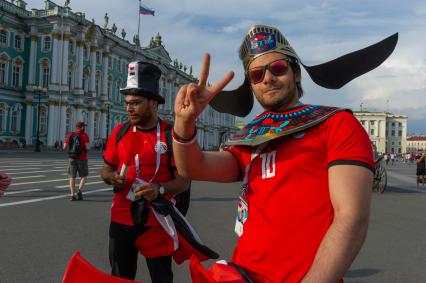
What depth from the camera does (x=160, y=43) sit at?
78.8 metres

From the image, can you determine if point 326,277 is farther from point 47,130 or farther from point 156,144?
point 47,130

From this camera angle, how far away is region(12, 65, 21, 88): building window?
1836 inches

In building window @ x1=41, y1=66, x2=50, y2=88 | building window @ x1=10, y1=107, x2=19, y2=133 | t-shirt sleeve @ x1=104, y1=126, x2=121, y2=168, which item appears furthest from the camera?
building window @ x1=41, y1=66, x2=50, y2=88

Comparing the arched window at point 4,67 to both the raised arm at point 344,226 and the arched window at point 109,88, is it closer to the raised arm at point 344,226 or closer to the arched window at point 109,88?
the arched window at point 109,88

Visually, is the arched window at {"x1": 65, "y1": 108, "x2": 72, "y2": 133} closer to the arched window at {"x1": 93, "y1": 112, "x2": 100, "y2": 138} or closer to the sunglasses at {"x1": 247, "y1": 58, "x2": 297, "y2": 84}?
the arched window at {"x1": 93, "y1": 112, "x2": 100, "y2": 138}

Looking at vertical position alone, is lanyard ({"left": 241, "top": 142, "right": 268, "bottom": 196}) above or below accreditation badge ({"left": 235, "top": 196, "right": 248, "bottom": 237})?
above

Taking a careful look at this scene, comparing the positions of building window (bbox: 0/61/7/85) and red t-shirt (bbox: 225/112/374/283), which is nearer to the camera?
red t-shirt (bbox: 225/112/374/283)

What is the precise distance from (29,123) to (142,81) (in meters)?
47.3

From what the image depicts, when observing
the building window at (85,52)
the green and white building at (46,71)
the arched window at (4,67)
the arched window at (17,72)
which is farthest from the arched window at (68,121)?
the building window at (85,52)

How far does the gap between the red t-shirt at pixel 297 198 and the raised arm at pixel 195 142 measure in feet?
0.83

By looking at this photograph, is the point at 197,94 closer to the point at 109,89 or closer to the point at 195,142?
the point at 195,142

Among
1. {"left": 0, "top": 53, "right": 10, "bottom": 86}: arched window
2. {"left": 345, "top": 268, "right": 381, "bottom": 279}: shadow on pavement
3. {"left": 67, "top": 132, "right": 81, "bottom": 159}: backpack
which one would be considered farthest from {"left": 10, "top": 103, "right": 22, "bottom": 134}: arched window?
{"left": 345, "top": 268, "right": 381, "bottom": 279}: shadow on pavement

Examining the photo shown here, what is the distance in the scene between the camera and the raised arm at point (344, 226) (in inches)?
50.9

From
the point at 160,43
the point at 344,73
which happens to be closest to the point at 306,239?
the point at 344,73
